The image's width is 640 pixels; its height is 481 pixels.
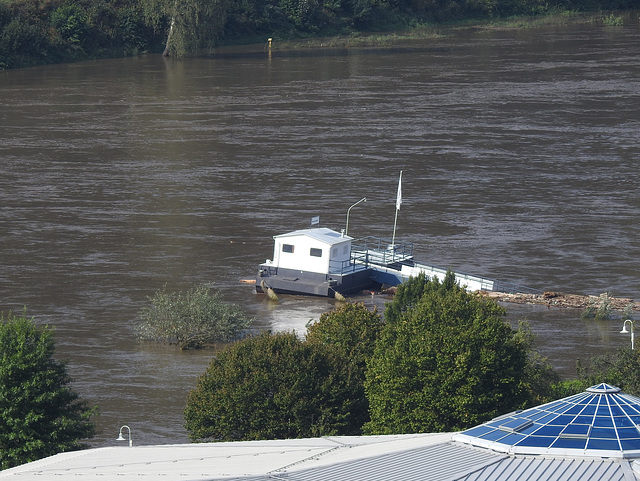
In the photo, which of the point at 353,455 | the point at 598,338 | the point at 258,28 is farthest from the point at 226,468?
the point at 258,28

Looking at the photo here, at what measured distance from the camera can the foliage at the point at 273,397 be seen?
2288cm

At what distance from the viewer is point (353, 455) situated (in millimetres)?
17328

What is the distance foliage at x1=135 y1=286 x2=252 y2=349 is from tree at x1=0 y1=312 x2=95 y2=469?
1121cm

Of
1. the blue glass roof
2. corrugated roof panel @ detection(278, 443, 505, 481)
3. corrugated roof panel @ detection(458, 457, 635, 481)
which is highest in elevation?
the blue glass roof

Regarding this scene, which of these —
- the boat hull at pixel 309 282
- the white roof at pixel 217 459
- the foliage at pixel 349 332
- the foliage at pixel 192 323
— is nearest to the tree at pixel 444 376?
the foliage at pixel 349 332

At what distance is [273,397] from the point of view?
2305 cm

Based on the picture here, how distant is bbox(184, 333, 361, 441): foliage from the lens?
2288 centimetres

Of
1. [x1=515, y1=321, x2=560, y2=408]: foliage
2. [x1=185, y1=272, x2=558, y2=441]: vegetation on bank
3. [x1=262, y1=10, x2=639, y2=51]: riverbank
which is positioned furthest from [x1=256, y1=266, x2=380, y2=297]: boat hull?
[x1=262, y1=10, x2=639, y2=51]: riverbank

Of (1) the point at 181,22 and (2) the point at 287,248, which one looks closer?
(2) the point at 287,248

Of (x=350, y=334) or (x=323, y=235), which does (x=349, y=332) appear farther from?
(x=323, y=235)

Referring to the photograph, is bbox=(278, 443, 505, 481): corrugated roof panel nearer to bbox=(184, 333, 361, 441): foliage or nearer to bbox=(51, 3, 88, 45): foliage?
bbox=(184, 333, 361, 441): foliage

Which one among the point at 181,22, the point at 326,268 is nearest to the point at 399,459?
the point at 326,268

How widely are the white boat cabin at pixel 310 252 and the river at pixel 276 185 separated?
136 centimetres

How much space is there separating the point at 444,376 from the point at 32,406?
24.8 feet
